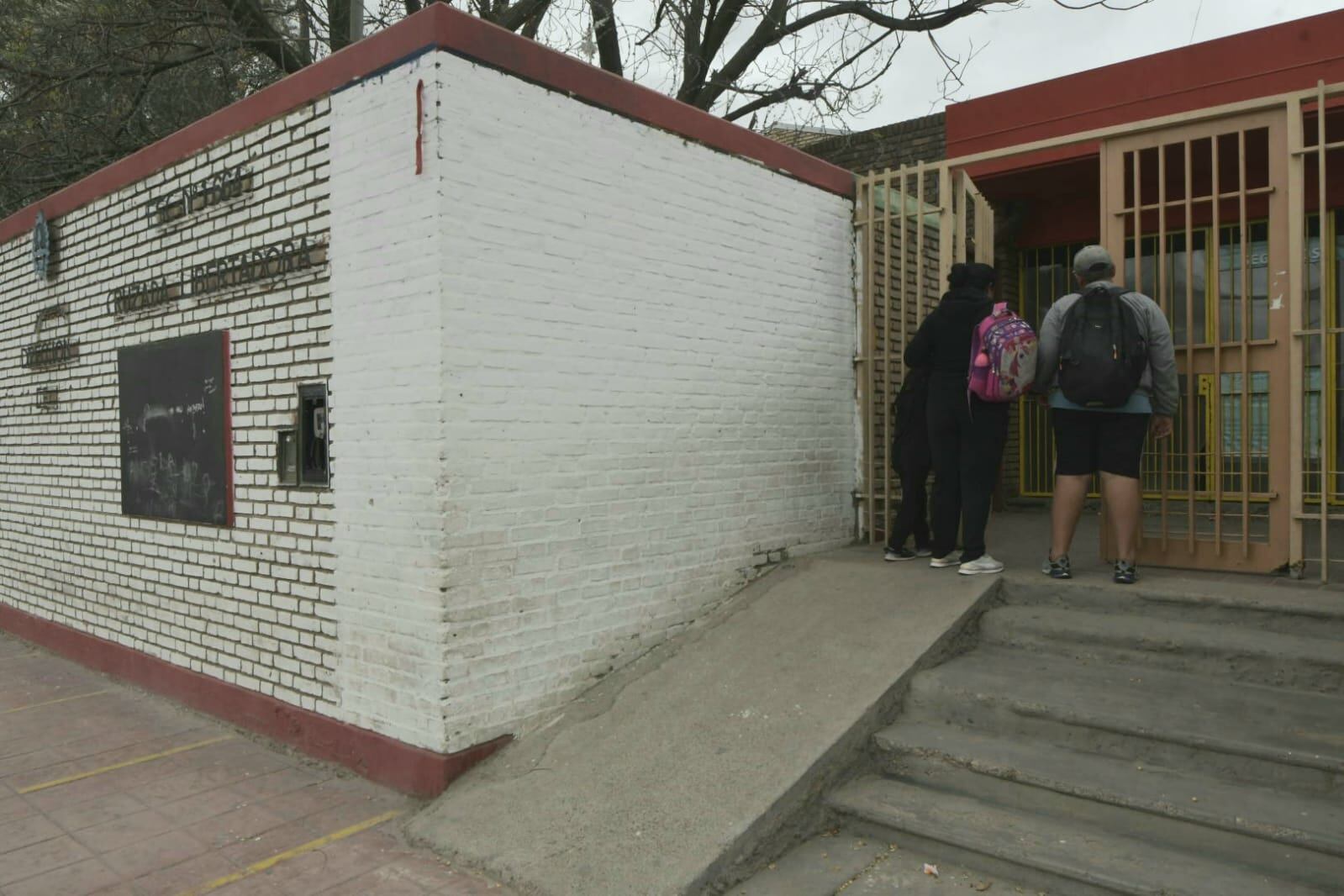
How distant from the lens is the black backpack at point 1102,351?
4.72 metres

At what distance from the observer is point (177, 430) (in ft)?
18.7

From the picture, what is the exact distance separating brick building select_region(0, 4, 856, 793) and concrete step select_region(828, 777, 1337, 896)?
1.70 m

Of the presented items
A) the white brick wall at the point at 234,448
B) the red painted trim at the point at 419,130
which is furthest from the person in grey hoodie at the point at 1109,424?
the white brick wall at the point at 234,448

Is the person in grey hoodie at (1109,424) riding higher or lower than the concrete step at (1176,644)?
higher

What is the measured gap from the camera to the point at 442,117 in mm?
4113

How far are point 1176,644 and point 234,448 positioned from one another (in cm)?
486

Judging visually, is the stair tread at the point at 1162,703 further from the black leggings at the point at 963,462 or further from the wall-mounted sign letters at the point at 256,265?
the wall-mounted sign letters at the point at 256,265

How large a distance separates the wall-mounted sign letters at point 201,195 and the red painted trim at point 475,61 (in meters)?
0.22

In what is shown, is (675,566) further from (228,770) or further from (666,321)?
(228,770)

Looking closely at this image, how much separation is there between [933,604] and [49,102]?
11096 millimetres

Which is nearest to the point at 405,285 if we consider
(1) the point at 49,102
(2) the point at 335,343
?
(2) the point at 335,343

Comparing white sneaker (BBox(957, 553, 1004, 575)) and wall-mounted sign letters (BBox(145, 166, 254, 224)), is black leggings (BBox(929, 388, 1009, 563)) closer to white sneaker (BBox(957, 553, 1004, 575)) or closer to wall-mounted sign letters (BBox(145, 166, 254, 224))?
white sneaker (BBox(957, 553, 1004, 575))

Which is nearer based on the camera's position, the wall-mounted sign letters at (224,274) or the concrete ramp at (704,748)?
the concrete ramp at (704,748)

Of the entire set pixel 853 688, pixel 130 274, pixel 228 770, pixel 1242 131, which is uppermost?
pixel 1242 131
